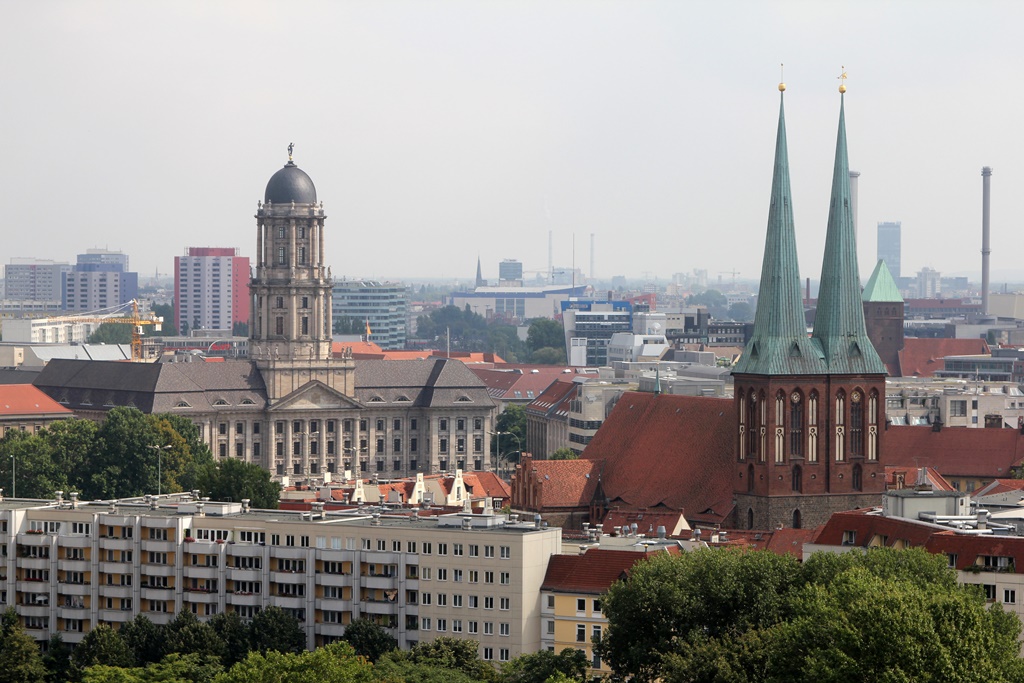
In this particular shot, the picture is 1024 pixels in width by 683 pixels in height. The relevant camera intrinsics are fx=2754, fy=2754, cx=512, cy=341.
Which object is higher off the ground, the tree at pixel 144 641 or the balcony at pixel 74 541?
the balcony at pixel 74 541

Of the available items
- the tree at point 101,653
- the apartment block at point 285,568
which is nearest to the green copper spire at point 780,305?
the apartment block at point 285,568

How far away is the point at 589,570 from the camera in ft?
418

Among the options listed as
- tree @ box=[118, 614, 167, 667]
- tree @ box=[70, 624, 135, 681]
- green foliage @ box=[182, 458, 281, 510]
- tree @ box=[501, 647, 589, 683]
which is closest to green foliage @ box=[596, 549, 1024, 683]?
tree @ box=[501, 647, 589, 683]

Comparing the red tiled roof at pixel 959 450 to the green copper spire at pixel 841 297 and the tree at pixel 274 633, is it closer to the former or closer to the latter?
the green copper spire at pixel 841 297

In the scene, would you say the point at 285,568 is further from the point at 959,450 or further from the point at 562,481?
the point at 959,450

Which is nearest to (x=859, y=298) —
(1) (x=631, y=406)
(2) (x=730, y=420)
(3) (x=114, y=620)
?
(2) (x=730, y=420)

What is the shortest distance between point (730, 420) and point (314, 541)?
3456cm

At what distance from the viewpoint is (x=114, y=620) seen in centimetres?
13675

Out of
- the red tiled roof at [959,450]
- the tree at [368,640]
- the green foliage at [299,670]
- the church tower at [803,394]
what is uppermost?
the church tower at [803,394]

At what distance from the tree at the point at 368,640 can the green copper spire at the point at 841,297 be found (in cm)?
3605

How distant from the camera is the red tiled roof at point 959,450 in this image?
7470 inches

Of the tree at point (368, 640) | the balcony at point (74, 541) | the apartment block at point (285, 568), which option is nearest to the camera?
the tree at point (368, 640)

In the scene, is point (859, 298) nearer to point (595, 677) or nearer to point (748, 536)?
point (748, 536)

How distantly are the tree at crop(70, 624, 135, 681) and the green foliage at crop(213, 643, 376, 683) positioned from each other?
15.1 meters
